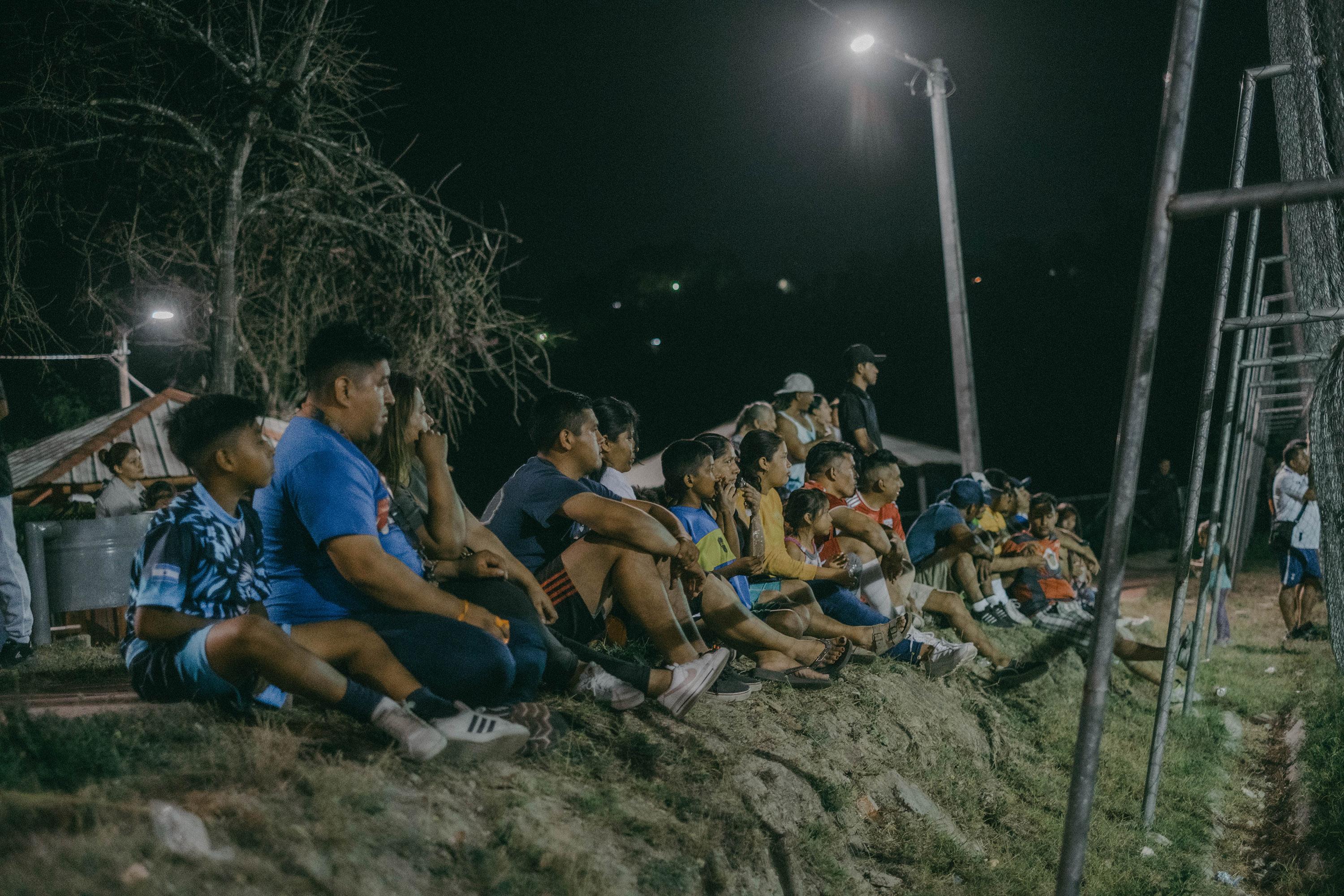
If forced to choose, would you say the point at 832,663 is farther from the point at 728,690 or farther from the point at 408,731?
the point at 408,731

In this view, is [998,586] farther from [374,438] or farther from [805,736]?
[374,438]

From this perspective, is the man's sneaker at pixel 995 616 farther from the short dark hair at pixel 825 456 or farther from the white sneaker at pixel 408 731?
the white sneaker at pixel 408 731

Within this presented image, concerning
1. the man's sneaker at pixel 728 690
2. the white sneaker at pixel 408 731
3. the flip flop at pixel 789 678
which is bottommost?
the flip flop at pixel 789 678

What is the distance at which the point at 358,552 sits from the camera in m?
3.27

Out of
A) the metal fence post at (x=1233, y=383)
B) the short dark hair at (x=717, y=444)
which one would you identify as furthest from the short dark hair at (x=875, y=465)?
the metal fence post at (x=1233, y=383)

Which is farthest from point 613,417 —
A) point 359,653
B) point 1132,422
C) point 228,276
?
point 228,276

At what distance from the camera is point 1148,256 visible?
9.09 feet

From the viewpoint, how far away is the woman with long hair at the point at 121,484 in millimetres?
7395

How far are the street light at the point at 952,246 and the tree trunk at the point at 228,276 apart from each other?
277 inches

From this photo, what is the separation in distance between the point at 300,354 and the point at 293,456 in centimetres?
748

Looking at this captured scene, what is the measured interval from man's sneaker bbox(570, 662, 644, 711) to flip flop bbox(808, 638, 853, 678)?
154cm

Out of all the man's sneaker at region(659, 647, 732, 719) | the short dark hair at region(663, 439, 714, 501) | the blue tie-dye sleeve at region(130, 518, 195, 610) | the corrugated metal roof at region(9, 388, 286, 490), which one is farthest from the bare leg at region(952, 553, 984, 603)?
the corrugated metal roof at region(9, 388, 286, 490)

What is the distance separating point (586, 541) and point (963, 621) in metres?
3.91

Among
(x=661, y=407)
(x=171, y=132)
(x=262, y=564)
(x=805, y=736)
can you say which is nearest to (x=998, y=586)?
(x=805, y=736)
